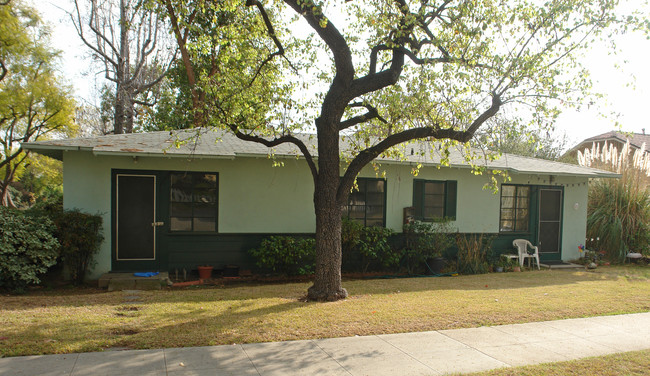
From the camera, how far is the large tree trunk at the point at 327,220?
766 centimetres

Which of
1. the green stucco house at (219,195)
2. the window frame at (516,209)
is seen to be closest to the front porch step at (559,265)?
the window frame at (516,209)

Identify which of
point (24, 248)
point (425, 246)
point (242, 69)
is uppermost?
point (242, 69)

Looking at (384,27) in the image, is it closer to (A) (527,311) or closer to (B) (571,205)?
(A) (527,311)

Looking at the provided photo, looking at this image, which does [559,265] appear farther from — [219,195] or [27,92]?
[27,92]

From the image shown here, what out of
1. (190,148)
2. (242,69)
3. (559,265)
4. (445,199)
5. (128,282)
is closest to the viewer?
(128,282)

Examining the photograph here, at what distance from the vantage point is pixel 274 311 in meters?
6.81

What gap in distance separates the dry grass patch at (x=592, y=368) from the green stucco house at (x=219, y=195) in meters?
4.63

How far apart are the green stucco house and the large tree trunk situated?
1997mm

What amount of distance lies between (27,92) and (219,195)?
1337cm

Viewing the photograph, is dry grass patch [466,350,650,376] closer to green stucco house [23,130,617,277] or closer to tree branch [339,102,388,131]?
green stucco house [23,130,617,277]

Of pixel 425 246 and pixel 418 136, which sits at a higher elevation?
pixel 418 136

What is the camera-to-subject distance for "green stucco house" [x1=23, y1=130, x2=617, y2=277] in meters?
9.73

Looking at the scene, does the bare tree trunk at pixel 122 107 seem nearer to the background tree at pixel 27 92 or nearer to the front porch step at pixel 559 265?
the background tree at pixel 27 92

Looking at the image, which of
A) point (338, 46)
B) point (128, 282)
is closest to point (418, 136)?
point (338, 46)
